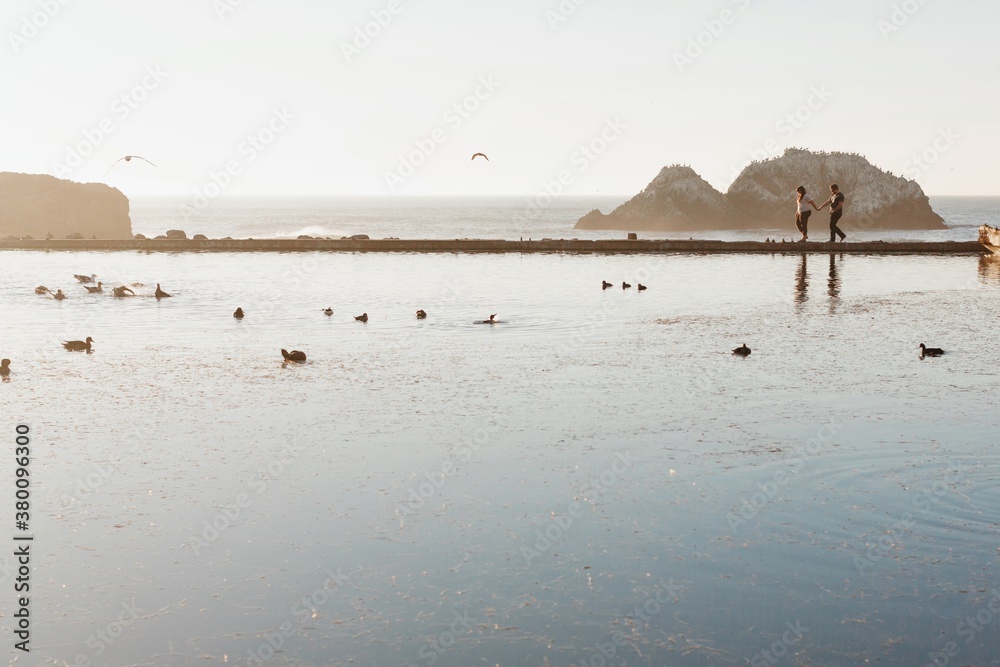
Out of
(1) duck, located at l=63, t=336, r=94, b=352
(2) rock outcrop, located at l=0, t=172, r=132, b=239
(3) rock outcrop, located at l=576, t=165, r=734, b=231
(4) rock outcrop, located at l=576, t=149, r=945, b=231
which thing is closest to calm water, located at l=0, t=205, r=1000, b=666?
(1) duck, located at l=63, t=336, r=94, b=352

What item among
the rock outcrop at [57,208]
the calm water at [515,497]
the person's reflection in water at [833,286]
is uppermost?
the rock outcrop at [57,208]

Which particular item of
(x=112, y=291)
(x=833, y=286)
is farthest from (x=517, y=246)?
(x=112, y=291)

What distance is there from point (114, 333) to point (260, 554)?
14810 millimetres

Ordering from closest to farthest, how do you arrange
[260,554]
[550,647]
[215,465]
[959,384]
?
[550,647]
[260,554]
[215,465]
[959,384]

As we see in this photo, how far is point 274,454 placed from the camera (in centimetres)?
1076

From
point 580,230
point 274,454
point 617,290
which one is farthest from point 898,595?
point 580,230

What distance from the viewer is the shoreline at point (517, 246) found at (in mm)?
45031

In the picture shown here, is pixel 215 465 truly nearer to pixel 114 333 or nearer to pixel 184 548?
pixel 184 548

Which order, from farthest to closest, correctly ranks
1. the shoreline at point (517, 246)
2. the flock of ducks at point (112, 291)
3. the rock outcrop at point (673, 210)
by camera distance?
the rock outcrop at point (673, 210) < the shoreline at point (517, 246) < the flock of ducks at point (112, 291)

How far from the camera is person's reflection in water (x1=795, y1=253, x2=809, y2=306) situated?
26.2m

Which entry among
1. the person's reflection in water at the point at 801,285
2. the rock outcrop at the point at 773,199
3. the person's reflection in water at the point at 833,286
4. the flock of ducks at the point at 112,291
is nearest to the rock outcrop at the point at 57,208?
the flock of ducks at the point at 112,291

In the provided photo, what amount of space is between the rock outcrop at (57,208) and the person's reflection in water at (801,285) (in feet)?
210

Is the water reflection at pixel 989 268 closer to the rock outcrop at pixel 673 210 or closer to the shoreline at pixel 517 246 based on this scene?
the shoreline at pixel 517 246

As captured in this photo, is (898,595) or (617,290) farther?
(617,290)
